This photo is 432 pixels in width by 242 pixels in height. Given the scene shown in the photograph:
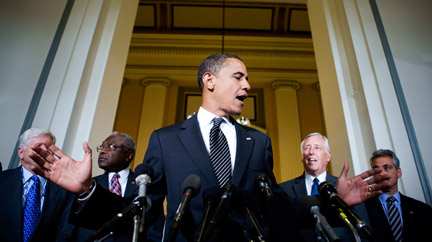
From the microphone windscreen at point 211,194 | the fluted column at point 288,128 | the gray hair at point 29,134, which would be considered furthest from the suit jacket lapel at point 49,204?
the fluted column at point 288,128

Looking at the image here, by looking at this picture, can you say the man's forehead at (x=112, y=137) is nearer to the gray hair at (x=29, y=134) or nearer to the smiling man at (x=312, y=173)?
the gray hair at (x=29, y=134)

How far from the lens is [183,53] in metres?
8.13

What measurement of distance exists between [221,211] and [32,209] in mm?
1481

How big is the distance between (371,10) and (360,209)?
73.6 inches

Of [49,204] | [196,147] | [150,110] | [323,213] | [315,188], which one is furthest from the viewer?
[150,110]

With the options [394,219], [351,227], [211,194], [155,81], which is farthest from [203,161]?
[155,81]

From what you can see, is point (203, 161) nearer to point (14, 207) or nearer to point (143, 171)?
point (143, 171)

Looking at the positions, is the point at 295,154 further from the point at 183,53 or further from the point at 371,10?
the point at 371,10

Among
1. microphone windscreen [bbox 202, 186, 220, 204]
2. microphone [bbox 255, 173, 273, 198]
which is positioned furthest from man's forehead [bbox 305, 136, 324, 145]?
microphone windscreen [bbox 202, 186, 220, 204]

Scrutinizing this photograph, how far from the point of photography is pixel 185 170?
Answer: 129 centimetres

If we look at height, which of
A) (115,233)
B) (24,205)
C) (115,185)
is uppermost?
(115,185)

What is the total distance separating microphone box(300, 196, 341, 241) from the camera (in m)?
0.88

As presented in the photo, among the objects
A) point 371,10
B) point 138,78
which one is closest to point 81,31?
point 371,10

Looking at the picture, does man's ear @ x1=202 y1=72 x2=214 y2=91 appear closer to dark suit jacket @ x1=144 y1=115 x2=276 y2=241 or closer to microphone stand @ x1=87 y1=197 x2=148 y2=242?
dark suit jacket @ x1=144 y1=115 x2=276 y2=241
